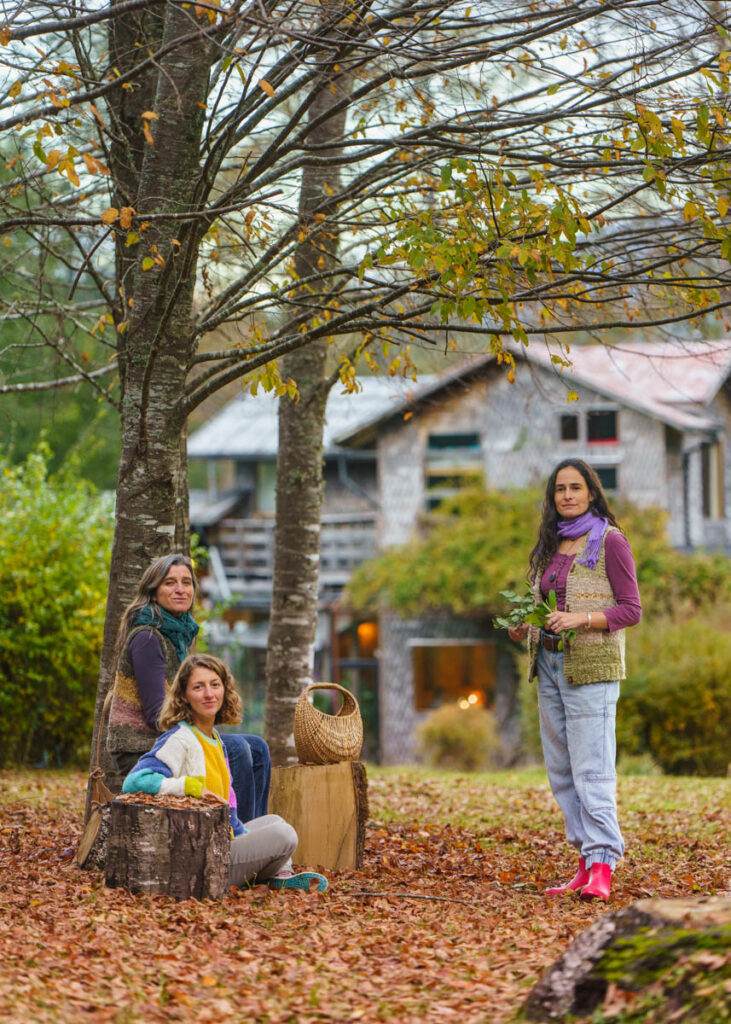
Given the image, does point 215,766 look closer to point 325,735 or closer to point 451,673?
A: point 325,735

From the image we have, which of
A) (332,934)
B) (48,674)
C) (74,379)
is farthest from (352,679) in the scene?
(332,934)

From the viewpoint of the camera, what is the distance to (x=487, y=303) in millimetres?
5363

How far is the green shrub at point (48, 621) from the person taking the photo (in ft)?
39.8

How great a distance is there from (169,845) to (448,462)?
21.9 metres

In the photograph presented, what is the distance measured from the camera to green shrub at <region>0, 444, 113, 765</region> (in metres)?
12.1

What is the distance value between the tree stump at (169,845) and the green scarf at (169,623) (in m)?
0.95

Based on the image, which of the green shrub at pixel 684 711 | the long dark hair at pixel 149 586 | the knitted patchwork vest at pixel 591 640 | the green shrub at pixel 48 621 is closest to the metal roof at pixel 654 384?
the green shrub at pixel 684 711

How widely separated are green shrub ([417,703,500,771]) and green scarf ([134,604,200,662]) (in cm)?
1539

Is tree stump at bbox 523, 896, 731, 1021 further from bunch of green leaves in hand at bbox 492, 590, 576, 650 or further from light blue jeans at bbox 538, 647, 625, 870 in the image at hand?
bunch of green leaves in hand at bbox 492, 590, 576, 650

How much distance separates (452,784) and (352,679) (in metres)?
16.7

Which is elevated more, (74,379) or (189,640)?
(74,379)

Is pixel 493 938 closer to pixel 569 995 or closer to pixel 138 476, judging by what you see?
pixel 569 995

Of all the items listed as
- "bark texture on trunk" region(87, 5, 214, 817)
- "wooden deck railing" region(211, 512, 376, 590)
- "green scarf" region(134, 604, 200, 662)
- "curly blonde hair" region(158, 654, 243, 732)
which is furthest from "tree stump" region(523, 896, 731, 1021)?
"wooden deck railing" region(211, 512, 376, 590)

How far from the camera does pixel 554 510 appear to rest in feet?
19.0
